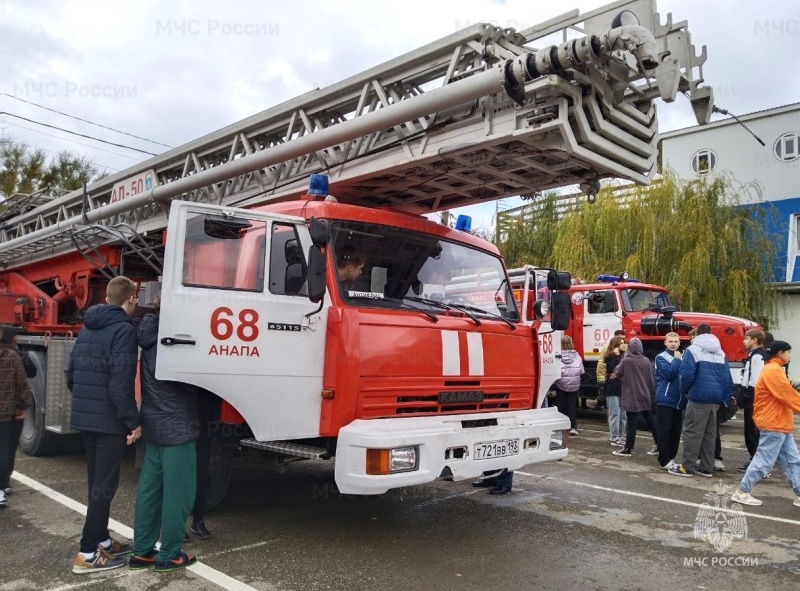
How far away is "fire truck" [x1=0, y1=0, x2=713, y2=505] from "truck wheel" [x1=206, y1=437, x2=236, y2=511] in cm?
2

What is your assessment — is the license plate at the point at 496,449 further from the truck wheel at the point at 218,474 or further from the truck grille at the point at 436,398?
the truck wheel at the point at 218,474

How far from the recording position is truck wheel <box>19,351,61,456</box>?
273 inches

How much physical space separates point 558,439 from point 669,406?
3.09 m

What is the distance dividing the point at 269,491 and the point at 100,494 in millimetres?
2154

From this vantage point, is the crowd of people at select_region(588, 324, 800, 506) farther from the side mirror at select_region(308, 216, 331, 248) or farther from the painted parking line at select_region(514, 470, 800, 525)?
the side mirror at select_region(308, 216, 331, 248)

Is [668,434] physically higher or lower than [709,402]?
lower

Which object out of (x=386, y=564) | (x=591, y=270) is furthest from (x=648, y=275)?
(x=386, y=564)

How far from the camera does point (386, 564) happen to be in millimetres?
4262

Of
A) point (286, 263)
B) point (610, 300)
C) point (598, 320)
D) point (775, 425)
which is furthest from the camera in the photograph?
point (598, 320)

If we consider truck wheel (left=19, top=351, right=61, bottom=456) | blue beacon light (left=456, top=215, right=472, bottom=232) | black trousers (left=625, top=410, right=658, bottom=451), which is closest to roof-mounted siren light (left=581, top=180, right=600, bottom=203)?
blue beacon light (left=456, top=215, right=472, bottom=232)

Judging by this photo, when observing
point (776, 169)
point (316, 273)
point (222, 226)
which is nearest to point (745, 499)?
point (316, 273)

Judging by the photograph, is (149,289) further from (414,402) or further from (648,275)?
(648,275)

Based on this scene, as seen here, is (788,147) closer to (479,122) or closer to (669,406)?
(669,406)

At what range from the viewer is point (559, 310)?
5773 millimetres
